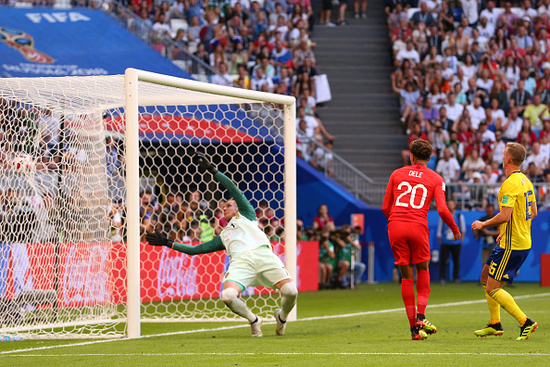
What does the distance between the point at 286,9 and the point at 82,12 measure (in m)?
6.46

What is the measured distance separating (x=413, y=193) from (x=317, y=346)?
5.71 ft

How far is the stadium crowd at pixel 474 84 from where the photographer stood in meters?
23.3

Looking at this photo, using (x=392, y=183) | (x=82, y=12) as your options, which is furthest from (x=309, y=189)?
(x=392, y=183)

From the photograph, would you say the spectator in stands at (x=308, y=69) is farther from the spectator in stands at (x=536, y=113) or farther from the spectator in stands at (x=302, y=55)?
the spectator in stands at (x=536, y=113)

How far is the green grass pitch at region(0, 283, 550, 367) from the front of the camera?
25.8ft

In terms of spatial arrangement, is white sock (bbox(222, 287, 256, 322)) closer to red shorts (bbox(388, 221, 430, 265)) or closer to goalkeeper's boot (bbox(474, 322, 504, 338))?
red shorts (bbox(388, 221, 430, 265))

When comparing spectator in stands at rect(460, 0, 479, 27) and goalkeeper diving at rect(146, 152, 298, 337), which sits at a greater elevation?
spectator in stands at rect(460, 0, 479, 27)

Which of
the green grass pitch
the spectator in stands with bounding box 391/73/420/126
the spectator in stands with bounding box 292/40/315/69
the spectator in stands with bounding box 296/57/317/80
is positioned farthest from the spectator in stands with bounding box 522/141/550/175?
Result: the green grass pitch

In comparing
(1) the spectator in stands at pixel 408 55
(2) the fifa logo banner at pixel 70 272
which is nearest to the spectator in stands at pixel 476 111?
(1) the spectator in stands at pixel 408 55

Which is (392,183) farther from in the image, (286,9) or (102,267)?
(286,9)

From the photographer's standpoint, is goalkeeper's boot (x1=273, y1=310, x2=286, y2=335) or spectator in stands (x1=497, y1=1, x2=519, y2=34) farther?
spectator in stands (x1=497, y1=1, x2=519, y2=34)

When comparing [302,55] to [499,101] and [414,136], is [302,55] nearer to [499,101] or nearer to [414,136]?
[414,136]

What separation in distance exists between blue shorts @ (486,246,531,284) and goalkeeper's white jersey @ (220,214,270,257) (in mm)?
2412

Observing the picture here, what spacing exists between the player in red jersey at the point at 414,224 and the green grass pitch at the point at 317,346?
357 mm
